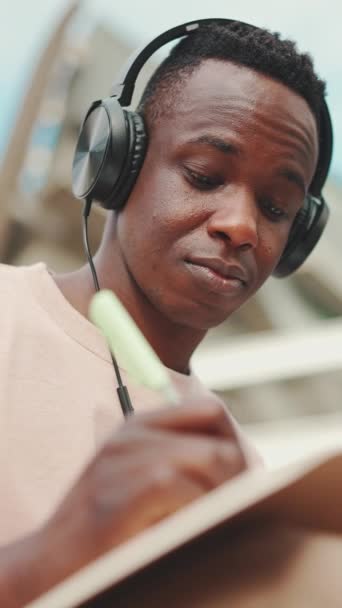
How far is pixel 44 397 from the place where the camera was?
3.09 feet

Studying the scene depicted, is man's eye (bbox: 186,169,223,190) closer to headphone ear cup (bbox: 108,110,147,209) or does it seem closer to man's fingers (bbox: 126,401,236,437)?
headphone ear cup (bbox: 108,110,147,209)

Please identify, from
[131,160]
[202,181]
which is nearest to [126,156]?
[131,160]

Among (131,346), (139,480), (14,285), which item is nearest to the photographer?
(139,480)

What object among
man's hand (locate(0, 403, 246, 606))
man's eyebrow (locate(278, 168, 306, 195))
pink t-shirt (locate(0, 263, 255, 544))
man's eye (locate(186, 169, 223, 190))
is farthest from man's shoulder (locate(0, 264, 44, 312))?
man's hand (locate(0, 403, 246, 606))

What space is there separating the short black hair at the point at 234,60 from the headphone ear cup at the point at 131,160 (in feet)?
0.14

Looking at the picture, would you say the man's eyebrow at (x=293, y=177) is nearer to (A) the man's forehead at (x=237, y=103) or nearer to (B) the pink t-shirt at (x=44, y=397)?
(A) the man's forehead at (x=237, y=103)

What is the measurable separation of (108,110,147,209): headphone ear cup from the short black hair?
0.04 meters

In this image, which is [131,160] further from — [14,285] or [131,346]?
[131,346]

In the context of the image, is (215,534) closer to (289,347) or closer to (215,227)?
(215,227)

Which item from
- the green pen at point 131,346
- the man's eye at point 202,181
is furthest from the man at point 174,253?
the green pen at point 131,346

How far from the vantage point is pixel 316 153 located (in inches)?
47.3

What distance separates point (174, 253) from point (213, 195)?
0.32 ft

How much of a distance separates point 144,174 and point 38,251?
525cm

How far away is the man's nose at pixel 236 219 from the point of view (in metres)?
1.03
